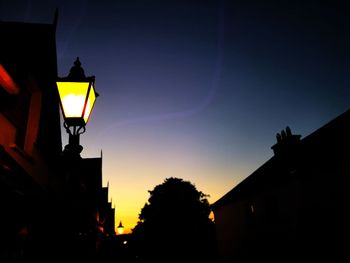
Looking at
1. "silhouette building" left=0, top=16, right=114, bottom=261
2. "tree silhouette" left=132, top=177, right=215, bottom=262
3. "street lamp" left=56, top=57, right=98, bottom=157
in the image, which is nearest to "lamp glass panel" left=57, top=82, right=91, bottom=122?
"street lamp" left=56, top=57, right=98, bottom=157

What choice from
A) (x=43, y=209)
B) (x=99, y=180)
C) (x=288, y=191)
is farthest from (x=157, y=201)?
(x=43, y=209)

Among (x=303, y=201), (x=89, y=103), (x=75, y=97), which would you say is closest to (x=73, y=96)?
(x=75, y=97)

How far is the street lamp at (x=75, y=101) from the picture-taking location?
13.0 ft

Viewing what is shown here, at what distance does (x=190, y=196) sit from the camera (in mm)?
41062

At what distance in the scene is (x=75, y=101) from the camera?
4031 mm

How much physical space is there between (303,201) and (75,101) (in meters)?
11.1

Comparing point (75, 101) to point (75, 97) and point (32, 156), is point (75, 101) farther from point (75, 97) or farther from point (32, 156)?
point (32, 156)

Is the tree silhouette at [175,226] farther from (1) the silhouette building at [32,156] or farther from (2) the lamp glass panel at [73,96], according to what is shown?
(2) the lamp glass panel at [73,96]

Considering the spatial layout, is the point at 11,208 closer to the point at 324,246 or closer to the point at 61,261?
the point at 61,261

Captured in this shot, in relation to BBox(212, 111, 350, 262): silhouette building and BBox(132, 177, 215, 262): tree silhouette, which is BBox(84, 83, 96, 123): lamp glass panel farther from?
BBox(132, 177, 215, 262): tree silhouette

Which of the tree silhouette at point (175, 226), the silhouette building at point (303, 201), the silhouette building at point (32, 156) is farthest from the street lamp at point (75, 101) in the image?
the tree silhouette at point (175, 226)

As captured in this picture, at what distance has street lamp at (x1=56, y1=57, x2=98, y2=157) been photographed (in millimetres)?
3959

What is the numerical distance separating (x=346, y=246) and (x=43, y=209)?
10.0m

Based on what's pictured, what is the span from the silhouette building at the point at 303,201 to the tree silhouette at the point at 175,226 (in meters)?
19.1
